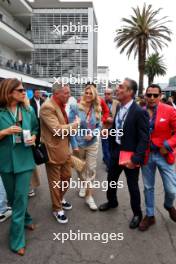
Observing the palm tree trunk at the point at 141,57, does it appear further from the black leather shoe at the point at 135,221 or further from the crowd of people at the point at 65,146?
the black leather shoe at the point at 135,221

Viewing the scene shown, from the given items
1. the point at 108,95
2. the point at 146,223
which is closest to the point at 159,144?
the point at 146,223

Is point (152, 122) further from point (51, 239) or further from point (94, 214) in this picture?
point (51, 239)

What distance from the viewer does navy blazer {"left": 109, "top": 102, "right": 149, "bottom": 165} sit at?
3041 millimetres

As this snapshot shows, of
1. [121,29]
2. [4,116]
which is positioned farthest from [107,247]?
[121,29]

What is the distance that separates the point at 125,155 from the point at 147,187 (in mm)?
595

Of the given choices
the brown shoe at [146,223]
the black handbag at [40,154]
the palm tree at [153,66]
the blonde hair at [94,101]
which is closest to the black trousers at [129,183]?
the brown shoe at [146,223]

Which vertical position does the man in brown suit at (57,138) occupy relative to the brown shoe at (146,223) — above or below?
above

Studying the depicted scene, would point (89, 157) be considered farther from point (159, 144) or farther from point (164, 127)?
point (164, 127)

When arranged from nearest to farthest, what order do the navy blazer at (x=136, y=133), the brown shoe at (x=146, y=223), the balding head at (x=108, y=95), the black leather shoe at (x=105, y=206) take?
the navy blazer at (x=136, y=133), the brown shoe at (x=146, y=223), the black leather shoe at (x=105, y=206), the balding head at (x=108, y=95)

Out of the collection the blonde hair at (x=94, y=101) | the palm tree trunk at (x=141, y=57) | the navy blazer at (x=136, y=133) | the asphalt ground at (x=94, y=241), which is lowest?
the asphalt ground at (x=94, y=241)

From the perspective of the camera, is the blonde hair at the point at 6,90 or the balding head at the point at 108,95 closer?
the blonde hair at the point at 6,90

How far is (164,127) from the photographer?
3.11 meters

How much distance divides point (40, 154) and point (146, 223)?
1754 mm

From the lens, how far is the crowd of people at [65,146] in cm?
282
